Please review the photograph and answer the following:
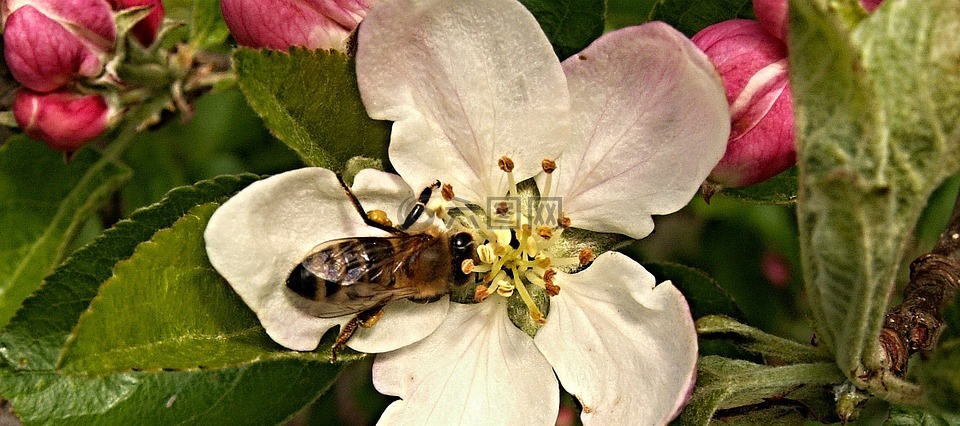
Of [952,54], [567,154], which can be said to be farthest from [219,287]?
[952,54]

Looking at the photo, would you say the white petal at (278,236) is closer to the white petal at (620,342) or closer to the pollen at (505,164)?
the pollen at (505,164)

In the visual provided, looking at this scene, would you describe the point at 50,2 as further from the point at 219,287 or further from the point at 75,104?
the point at 219,287

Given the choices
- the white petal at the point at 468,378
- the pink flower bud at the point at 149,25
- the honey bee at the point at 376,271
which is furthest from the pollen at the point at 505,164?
the pink flower bud at the point at 149,25

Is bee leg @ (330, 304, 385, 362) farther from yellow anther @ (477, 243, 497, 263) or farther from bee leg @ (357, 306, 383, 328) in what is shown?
yellow anther @ (477, 243, 497, 263)

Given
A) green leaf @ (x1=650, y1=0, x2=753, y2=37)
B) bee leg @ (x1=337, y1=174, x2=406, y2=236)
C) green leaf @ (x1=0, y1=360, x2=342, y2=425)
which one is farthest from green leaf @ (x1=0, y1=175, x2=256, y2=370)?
green leaf @ (x1=650, y1=0, x2=753, y2=37)

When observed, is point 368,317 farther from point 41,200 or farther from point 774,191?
point 41,200
